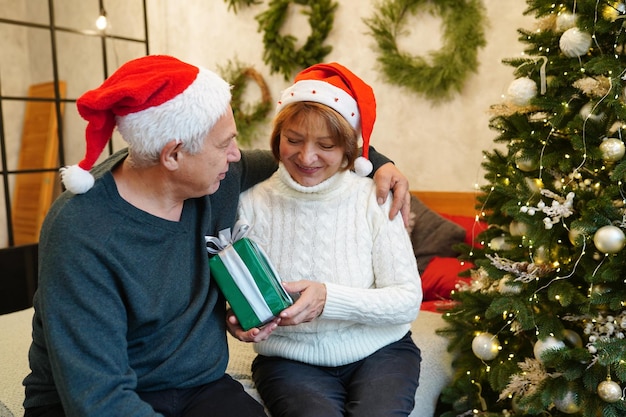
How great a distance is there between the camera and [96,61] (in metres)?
4.20

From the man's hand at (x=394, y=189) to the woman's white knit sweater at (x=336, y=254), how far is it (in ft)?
0.07

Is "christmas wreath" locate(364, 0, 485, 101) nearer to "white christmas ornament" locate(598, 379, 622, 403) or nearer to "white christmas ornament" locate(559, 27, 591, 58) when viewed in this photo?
"white christmas ornament" locate(559, 27, 591, 58)

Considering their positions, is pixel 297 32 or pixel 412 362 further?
pixel 297 32

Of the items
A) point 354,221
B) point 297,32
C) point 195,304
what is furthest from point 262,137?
point 195,304

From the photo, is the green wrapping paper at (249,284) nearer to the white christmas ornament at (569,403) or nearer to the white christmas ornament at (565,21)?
the white christmas ornament at (569,403)

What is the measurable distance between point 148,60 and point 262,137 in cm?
261

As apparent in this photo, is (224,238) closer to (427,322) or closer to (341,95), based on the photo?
(341,95)

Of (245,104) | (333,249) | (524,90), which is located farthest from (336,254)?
(245,104)

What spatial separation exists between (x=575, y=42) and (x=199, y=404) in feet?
4.52

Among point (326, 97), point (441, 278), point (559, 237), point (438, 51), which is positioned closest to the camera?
point (326, 97)

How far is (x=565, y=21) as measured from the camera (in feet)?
5.55

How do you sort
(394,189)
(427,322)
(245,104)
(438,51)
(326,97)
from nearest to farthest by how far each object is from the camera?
(326,97) → (394,189) → (427,322) → (438,51) → (245,104)

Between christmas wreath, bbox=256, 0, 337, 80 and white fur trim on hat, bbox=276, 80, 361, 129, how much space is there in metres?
2.00

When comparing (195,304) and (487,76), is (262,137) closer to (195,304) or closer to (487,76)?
(487,76)
